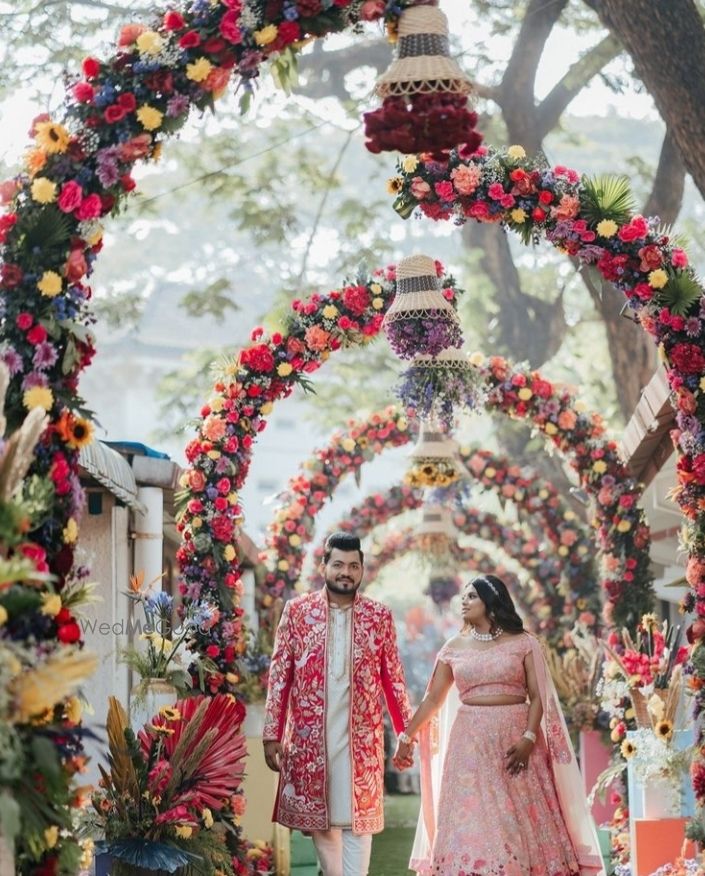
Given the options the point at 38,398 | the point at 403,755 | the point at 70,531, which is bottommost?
the point at 403,755

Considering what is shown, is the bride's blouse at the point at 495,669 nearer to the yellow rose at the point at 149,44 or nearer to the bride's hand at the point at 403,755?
the bride's hand at the point at 403,755

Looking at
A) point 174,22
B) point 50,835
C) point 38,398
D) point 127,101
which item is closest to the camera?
point 50,835

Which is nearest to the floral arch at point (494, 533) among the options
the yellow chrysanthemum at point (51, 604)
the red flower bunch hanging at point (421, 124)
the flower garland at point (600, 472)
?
the flower garland at point (600, 472)

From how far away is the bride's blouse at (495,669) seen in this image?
30.5 feet

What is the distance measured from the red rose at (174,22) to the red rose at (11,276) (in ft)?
4.10

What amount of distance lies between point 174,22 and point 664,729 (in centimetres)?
570

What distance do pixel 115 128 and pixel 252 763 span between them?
230 inches

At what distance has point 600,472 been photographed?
551 inches

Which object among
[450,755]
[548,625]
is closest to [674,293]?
[450,755]

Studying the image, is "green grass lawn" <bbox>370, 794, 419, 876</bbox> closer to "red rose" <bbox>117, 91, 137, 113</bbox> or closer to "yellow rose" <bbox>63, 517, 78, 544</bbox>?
"yellow rose" <bbox>63, 517, 78, 544</bbox>

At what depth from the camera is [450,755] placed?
9.35 meters

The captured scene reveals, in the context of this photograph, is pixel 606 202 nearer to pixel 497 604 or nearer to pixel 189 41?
pixel 497 604

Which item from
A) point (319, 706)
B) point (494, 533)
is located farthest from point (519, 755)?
point (494, 533)

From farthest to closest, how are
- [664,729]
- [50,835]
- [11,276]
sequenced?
[664,729] → [11,276] → [50,835]
